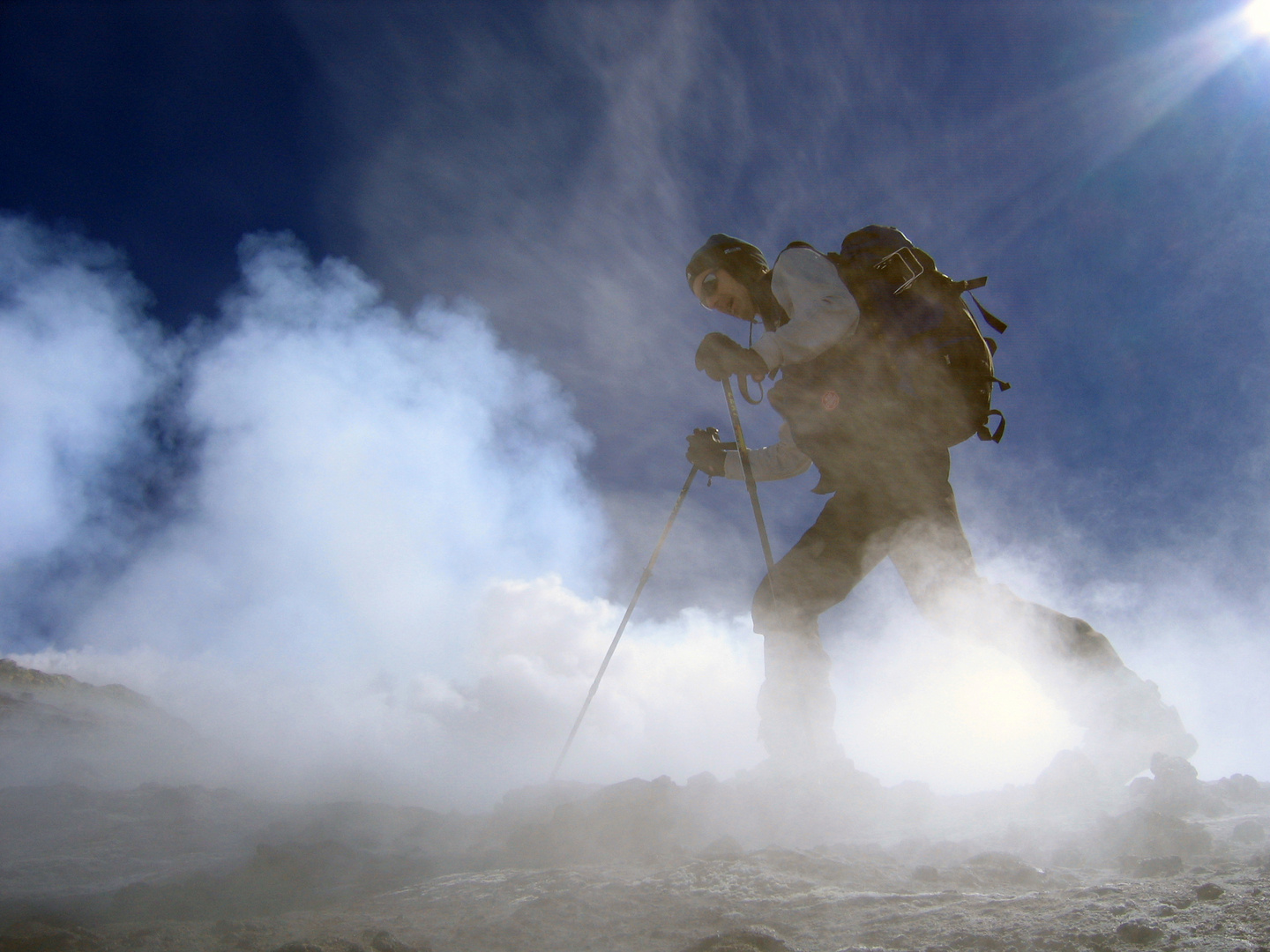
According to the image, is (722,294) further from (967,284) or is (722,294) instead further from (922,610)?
(922,610)

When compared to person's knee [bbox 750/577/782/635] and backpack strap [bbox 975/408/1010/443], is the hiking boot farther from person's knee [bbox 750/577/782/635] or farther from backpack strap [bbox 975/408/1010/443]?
backpack strap [bbox 975/408/1010/443]

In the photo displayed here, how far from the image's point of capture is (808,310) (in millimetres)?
3303

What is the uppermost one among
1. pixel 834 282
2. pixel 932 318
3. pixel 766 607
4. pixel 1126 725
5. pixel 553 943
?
pixel 834 282

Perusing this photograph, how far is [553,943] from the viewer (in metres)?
1.71

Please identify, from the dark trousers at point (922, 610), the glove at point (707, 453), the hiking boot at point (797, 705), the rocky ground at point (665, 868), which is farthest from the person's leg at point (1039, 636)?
the glove at point (707, 453)

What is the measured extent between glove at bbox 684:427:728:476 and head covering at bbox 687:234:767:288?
44.9 inches

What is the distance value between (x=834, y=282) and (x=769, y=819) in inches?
110

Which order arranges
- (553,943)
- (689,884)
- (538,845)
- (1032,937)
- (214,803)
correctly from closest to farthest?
1. (1032,937)
2. (553,943)
3. (689,884)
4. (538,845)
5. (214,803)

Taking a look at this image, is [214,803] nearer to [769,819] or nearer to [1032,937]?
[769,819]

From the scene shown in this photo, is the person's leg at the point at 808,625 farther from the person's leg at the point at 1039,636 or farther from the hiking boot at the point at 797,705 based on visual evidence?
the person's leg at the point at 1039,636

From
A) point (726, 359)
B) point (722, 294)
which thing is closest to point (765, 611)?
point (726, 359)

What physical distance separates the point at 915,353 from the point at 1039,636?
1555mm

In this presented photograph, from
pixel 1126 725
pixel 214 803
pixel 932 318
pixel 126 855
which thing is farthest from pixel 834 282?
pixel 214 803

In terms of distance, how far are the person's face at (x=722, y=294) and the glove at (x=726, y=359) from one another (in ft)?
2.02
